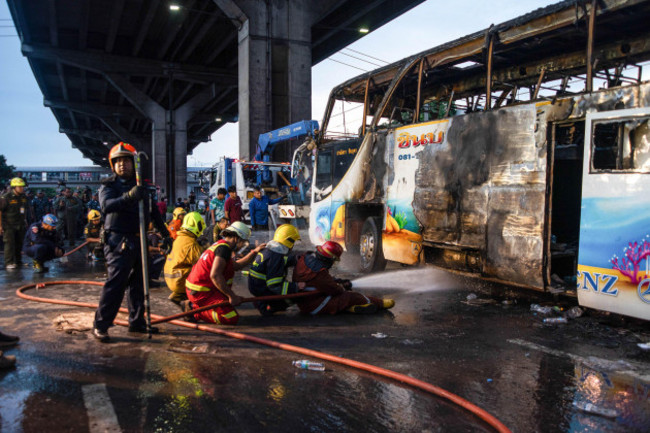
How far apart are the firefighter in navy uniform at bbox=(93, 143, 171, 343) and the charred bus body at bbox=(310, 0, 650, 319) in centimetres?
435

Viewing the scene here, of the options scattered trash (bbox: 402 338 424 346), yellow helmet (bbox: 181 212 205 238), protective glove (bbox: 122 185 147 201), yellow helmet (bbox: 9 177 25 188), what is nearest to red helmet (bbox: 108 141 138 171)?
protective glove (bbox: 122 185 147 201)

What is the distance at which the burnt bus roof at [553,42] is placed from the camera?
5.67 metres

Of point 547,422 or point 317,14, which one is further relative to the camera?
point 317,14

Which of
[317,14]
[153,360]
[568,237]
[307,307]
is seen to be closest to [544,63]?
[568,237]

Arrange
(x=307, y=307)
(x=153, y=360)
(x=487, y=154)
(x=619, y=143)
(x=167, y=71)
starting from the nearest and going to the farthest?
(x=153, y=360)
(x=619, y=143)
(x=307, y=307)
(x=487, y=154)
(x=167, y=71)

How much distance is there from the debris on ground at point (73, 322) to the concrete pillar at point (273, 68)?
49.0ft

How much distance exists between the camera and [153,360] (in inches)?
165

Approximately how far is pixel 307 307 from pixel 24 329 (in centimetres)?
316

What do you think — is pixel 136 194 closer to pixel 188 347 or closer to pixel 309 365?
pixel 188 347

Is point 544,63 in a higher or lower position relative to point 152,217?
higher

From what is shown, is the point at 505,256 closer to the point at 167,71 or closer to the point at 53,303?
the point at 53,303

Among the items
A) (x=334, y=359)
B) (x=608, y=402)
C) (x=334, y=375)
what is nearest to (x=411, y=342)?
(x=334, y=359)

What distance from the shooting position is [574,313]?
5883 mm

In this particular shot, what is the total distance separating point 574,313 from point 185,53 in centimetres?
2960
